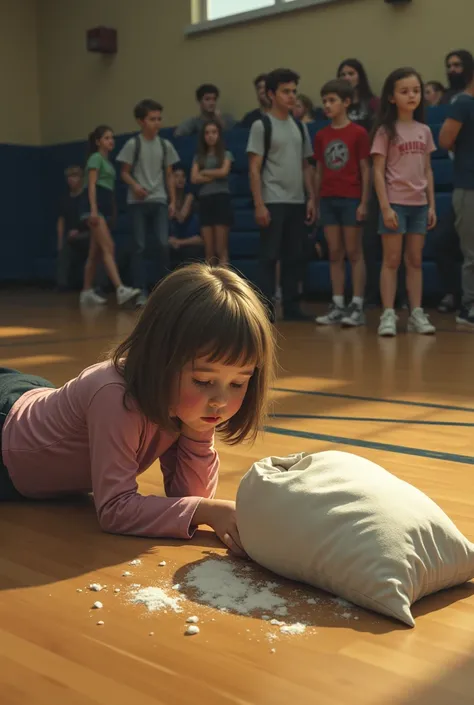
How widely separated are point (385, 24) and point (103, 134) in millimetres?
2306

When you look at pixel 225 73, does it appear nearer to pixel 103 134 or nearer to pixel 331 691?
pixel 103 134

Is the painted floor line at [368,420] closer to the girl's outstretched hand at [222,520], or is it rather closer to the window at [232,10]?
the girl's outstretched hand at [222,520]

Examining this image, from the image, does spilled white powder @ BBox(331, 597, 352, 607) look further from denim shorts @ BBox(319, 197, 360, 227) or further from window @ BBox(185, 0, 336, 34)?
window @ BBox(185, 0, 336, 34)

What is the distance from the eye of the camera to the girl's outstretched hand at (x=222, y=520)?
1.47 meters

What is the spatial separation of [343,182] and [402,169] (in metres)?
0.58

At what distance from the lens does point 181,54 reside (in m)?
8.85

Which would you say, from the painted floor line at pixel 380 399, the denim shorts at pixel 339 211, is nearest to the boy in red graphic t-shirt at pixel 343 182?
the denim shorts at pixel 339 211

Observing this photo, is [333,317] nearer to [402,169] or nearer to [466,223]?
[466,223]

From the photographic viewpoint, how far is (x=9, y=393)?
1842 mm

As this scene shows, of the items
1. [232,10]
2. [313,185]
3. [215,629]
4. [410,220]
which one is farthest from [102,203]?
[215,629]

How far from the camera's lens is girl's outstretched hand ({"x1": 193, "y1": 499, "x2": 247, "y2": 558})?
1.47 metres

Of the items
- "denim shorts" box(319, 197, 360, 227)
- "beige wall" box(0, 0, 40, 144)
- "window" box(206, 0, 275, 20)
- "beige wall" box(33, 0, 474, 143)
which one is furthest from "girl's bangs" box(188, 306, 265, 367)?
"beige wall" box(0, 0, 40, 144)

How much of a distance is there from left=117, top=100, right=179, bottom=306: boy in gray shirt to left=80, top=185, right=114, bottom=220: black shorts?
779 mm

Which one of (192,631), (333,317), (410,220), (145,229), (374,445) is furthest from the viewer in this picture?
(145,229)
